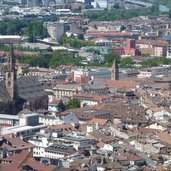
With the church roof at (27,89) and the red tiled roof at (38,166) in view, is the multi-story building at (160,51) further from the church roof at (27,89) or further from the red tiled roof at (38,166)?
the red tiled roof at (38,166)

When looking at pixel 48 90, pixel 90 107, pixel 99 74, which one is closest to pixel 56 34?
pixel 99 74

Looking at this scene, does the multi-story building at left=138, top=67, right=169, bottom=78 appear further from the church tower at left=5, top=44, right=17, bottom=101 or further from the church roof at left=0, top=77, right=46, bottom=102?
the church tower at left=5, top=44, right=17, bottom=101

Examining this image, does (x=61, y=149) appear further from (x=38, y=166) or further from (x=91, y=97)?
(x=91, y=97)

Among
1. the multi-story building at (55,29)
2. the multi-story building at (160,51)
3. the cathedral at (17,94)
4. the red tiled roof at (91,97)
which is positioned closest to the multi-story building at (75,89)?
the red tiled roof at (91,97)

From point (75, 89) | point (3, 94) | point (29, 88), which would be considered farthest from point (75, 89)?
point (3, 94)

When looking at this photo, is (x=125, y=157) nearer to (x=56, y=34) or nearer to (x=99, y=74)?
(x=99, y=74)

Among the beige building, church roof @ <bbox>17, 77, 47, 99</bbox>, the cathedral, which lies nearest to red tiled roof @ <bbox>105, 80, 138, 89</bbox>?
the beige building
